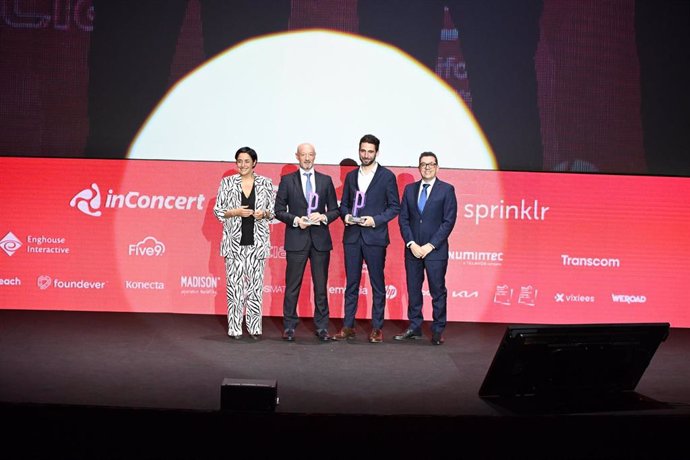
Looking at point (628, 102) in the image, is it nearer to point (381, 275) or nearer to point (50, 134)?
point (381, 275)

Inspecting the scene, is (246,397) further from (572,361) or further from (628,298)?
(628,298)

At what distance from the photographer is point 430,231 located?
238 inches

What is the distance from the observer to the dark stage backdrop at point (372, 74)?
277 inches

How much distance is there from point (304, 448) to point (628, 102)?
5.23 m

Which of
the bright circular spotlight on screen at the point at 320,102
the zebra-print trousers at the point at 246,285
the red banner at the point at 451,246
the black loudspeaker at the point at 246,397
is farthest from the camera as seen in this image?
the bright circular spotlight on screen at the point at 320,102

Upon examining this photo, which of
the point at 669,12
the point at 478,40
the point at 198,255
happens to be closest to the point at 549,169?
the point at 478,40

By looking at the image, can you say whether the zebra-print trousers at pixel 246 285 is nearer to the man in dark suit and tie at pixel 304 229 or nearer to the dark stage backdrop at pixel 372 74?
the man in dark suit and tie at pixel 304 229

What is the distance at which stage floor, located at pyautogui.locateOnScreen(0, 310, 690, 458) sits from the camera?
130 inches

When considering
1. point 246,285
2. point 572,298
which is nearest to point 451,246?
point 572,298

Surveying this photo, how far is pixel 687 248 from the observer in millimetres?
6918

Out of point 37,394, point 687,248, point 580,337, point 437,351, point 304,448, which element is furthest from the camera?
point 687,248

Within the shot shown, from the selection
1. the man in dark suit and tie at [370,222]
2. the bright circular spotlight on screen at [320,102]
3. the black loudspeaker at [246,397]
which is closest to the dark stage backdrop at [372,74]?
the bright circular spotlight on screen at [320,102]

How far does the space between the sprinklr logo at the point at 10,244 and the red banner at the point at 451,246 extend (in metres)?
0.01

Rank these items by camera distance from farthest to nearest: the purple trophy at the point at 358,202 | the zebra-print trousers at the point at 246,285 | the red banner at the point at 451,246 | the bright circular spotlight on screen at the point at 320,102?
1. the bright circular spotlight on screen at the point at 320,102
2. the red banner at the point at 451,246
3. the purple trophy at the point at 358,202
4. the zebra-print trousers at the point at 246,285
